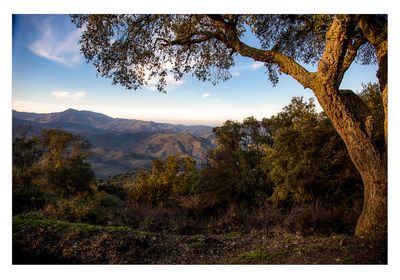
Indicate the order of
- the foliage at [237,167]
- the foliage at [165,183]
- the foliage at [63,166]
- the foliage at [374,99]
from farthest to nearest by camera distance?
1. the foliage at [165,183]
2. the foliage at [63,166]
3. the foliage at [237,167]
4. the foliage at [374,99]

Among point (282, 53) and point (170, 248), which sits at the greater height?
point (282, 53)

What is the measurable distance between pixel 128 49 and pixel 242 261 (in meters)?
5.86

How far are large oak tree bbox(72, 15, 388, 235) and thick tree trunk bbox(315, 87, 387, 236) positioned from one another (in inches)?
0.7

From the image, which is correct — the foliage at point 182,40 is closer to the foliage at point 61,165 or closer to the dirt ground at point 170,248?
the dirt ground at point 170,248

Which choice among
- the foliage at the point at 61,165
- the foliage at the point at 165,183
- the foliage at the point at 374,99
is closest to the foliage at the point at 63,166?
the foliage at the point at 61,165

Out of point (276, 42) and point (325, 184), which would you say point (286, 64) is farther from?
point (325, 184)

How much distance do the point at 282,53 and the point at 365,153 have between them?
276 centimetres

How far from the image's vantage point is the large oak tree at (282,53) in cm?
597

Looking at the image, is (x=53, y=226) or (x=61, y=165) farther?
(x=61, y=165)

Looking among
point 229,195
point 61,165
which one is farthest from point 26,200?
point 61,165

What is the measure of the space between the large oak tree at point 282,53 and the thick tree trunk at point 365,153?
17 mm

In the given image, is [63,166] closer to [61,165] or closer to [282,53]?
[61,165]

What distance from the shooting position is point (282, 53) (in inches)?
273
